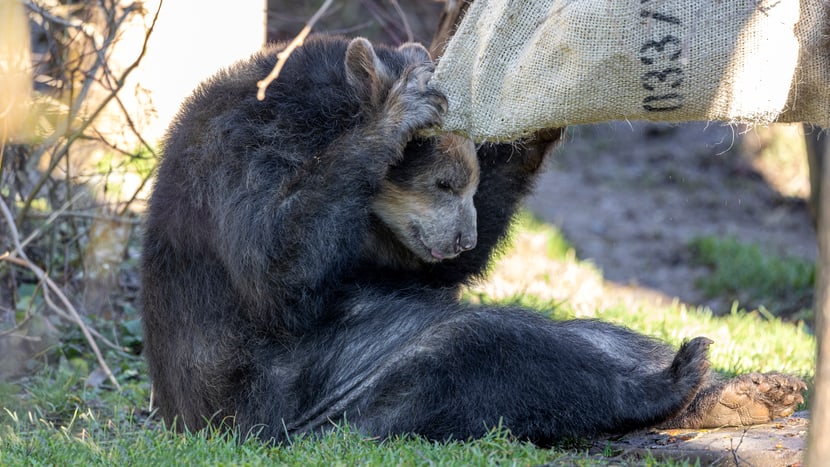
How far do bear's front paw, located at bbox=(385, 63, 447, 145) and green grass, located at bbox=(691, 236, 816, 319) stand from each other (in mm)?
6276

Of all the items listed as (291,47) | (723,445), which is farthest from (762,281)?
(291,47)

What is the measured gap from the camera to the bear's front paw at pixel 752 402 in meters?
4.13

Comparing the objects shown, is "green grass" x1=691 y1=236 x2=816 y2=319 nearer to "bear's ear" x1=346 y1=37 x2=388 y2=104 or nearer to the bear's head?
the bear's head

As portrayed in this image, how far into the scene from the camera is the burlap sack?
3533 millimetres

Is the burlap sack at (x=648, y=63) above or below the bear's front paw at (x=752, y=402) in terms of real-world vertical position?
above

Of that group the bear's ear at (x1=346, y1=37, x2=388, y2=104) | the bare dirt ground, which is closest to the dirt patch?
the bear's ear at (x1=346, y1=37, x2=388, y2=104)

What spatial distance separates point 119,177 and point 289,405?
375 cm

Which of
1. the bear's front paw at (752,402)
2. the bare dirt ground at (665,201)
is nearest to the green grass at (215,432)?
the bear's front paw at (752,402)

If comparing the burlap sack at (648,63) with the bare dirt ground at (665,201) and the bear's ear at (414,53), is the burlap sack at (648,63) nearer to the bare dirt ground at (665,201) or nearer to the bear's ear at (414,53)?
the bear's ear at (414,53)

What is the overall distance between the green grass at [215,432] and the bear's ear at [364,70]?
4.63 ft

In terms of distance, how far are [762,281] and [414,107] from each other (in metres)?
6.89

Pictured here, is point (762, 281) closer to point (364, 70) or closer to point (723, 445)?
point (723, 445)

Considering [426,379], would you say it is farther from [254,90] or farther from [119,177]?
[119,177]

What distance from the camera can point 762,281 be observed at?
9.84m
